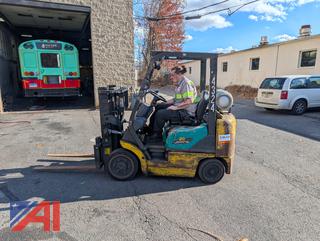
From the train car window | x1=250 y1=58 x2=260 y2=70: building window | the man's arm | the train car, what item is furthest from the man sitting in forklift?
x1=250 y1=58 x2=260 y2=70: building window

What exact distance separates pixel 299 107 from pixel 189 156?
8645 millimetres

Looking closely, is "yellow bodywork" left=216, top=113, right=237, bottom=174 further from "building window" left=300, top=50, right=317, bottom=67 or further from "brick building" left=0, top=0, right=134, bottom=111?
"building window" left=300, top=50, right=317, bottom=67

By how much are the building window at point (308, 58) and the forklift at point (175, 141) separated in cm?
1305

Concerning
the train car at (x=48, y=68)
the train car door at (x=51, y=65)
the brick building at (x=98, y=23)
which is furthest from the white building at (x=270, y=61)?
the train car door at (x=51, y=65)

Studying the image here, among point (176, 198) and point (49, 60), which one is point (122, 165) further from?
point (49, 60)

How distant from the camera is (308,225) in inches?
110

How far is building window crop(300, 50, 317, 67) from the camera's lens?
13.7m

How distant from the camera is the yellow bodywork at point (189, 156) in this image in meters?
3.68

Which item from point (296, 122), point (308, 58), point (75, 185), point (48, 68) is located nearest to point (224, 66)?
point (308, 58)

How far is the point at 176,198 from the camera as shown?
3.38 m

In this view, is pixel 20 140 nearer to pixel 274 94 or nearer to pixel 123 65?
pixel 123 65

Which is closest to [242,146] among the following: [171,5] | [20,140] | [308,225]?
[308,225]

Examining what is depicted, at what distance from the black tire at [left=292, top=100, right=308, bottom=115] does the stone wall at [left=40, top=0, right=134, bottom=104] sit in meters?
7.85

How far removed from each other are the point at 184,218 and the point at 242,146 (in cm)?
355
